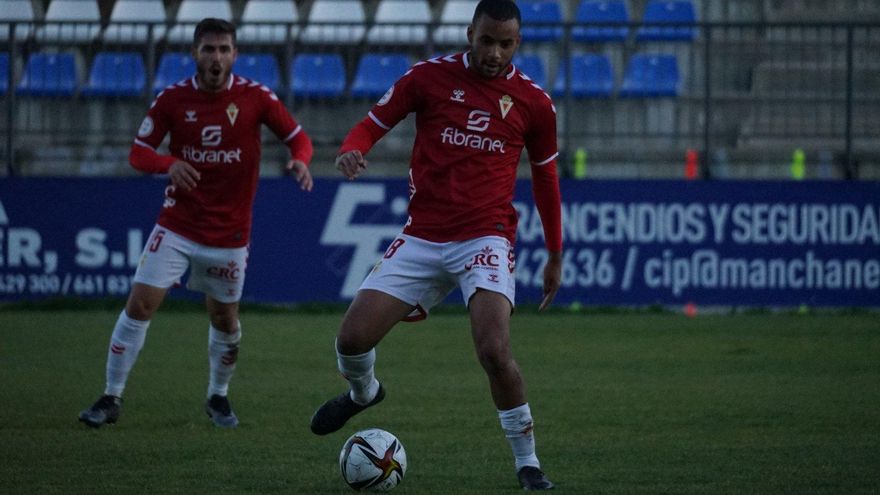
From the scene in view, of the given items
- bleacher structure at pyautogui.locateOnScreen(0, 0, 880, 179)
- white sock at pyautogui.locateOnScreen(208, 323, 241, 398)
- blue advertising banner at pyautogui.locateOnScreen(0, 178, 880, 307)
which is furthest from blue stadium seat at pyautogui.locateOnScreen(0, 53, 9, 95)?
white sock at pyautogui.locateOnScreen(208, 323, 241, 398)

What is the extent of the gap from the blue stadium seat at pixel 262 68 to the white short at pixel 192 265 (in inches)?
329

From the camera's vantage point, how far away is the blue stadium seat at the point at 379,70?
17500 mm

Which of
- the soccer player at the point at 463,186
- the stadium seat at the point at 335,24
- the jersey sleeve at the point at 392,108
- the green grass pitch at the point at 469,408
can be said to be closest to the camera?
the soccer player at the point at 463,186

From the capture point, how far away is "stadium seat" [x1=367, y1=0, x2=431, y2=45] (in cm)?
1706

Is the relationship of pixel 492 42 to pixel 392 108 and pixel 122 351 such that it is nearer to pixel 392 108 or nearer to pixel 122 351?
pixel 392 108

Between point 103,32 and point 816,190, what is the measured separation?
28.3ft

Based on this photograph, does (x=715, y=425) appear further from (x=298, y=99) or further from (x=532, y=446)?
(x=298, y=99)

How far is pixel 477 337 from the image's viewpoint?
655 centimetres

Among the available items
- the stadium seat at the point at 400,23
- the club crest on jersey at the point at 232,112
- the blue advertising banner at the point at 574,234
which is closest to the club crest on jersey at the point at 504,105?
the club crest on jersey at the point at 232,112

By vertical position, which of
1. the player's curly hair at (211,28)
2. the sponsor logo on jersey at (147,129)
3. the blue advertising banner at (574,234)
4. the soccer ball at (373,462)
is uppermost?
the player's curly hair at (211,28)

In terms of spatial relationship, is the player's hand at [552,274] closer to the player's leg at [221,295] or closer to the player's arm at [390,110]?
the player's arm at [390,110]

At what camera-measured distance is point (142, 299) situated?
888 centimetres

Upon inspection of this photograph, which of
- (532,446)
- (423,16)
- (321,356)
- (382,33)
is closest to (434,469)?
(532,446)

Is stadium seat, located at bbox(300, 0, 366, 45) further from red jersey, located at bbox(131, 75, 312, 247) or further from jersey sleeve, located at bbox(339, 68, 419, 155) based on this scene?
jersey sleeve, located at bbox(339, 68, 419, 155)
